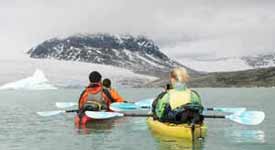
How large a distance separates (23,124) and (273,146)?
41.2ft

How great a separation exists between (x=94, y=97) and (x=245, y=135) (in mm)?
6276

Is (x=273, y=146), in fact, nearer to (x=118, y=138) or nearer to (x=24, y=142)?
(x=118, y=138)

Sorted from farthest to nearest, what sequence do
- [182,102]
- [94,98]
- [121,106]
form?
[121,106], [94,98], [182,102]

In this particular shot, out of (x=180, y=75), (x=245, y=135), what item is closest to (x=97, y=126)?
(x=245, y=135)

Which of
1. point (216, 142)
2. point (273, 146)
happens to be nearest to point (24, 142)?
point (216, 142)

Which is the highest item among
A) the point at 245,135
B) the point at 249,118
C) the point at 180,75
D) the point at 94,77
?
the point at 94,77

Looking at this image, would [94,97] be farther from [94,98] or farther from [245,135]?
[245,135]

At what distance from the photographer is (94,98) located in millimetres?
22828

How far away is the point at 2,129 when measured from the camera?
23.2 meters

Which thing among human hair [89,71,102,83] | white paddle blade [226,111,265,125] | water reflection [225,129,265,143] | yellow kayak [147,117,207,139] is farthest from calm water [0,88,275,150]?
Result: human hair [89,71,102,83]

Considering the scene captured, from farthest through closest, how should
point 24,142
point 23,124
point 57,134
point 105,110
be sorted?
point 23,124
point 105,110
point 57,134
point 24,142

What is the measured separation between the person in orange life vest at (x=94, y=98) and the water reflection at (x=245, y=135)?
4.98 meters

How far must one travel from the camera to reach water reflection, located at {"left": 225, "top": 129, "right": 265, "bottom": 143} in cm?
1831

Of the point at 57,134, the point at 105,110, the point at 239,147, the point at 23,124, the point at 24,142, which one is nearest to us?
the point at 239,147
